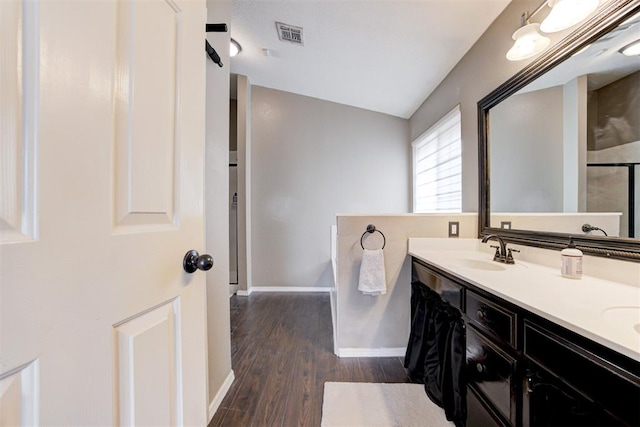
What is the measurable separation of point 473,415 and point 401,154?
332 cm

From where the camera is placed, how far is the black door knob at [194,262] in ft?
2.37

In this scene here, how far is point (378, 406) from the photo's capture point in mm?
1530

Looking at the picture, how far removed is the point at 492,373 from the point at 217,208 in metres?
1.56

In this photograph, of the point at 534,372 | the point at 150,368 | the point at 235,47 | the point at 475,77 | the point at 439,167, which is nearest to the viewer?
the point at 150,368

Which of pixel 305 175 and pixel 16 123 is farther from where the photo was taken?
pixel 305 175

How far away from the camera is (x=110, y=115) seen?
0.52 m

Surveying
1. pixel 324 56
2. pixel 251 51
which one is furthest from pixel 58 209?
pixel 251 51

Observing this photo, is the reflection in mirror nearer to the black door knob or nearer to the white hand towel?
the white hand towel

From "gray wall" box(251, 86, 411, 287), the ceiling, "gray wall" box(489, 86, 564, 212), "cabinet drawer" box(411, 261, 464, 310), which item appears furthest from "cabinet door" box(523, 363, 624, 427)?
"gray wall" box(251, 86, 411, 287)

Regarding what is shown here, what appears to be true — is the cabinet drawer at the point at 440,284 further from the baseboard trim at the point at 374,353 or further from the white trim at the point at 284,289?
the white trim at the point at 284,289

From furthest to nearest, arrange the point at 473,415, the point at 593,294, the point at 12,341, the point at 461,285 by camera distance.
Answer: the point at 461,285, the point at 473,415, the point at 593,294, the point at 12,341

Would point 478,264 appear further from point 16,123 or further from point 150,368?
point 16,123

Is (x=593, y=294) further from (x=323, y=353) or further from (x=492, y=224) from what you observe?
(x=323, y=353)

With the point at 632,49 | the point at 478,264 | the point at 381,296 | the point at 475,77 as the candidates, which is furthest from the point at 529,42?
the point at 381,296
